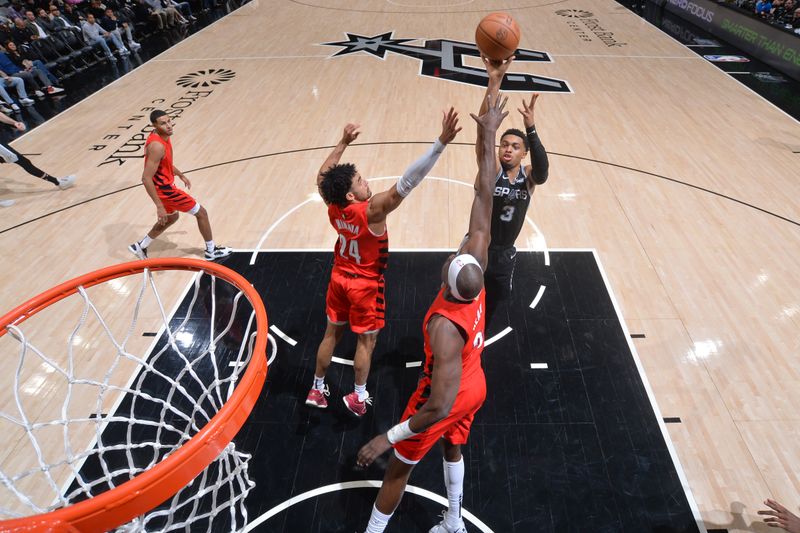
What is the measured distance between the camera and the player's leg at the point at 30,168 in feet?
20.4

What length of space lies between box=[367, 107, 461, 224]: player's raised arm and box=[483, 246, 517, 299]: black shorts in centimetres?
123

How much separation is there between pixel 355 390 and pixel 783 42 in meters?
11.5

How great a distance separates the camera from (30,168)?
6.30 meters

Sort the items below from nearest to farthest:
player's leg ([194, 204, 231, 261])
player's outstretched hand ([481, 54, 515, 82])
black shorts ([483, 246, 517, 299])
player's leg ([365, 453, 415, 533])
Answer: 1. player's leg ([365, 453, 415, 533])
2. player's outstretched hand ([481, 54, 515, 82])
3. black shorts ([483, 246, 517, 299])
4. player's leg ([194, 204, 231, 261])

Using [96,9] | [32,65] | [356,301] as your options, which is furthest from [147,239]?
[96,9]

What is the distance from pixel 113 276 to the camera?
2697 millimetres

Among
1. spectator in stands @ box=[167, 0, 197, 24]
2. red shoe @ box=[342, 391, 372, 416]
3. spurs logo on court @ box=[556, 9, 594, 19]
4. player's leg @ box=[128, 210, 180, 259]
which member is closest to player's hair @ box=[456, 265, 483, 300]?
red shoe @ box=[342, 391, 372, 416]

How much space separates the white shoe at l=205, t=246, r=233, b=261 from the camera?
5277 millimetres

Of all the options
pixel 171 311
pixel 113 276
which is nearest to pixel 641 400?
pixel 113 276

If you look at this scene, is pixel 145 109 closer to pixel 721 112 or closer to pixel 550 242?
pixel 550 242

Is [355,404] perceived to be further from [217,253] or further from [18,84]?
[18,84]

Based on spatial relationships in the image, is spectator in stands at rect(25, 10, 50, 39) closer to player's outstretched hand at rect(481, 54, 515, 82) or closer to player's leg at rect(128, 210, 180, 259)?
player's leg at rect(128, 210, 180, 259)

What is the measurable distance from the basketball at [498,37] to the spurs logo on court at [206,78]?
7.51 m

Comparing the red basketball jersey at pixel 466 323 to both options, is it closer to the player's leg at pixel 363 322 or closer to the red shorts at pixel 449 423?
the red shorts at pixel 449 423
